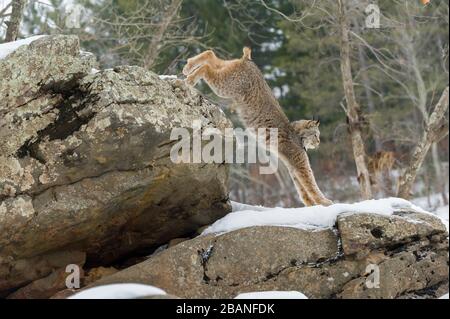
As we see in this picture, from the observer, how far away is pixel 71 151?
17.7 feet

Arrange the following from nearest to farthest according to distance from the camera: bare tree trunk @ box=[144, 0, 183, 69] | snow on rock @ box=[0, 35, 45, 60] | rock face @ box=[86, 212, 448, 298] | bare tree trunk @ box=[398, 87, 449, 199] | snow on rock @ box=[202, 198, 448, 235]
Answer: snow on rock @ box=[0, 35, 45, 60]
rock face @ box=[86, 212, 448, 298]
snow on rock @ box=[202, 198, 448, 235]
bare tree trunk @ box=[398, 87, 449, 199]
bare tree trunk @ box=[144, 0, 183, 69]

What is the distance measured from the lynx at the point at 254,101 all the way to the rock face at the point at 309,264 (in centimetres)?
199

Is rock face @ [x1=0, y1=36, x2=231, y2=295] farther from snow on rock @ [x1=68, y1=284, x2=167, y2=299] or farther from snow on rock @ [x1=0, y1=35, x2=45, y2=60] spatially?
snow on rock @ [x1=68, y1=284, x2=167, y2=299]

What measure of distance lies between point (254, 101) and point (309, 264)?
2.94 metres

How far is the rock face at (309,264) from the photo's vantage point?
18.3ft

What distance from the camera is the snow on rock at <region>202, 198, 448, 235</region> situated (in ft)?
19.7

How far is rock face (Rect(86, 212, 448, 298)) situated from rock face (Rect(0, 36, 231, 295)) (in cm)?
74

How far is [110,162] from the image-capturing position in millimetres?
5523

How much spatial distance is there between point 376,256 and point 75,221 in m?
3.01

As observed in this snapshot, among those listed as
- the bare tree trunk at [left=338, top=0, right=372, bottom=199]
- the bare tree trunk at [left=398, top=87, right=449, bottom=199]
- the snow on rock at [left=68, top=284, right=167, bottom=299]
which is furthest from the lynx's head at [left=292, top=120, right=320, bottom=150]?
the snow on rock at [left=68, top=284, right=167, bottom=299]

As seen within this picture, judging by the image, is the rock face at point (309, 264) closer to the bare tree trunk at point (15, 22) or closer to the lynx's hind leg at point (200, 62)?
the lynx's hind leg at point (200, 62)

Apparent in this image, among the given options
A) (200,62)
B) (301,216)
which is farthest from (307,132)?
(301,216)
